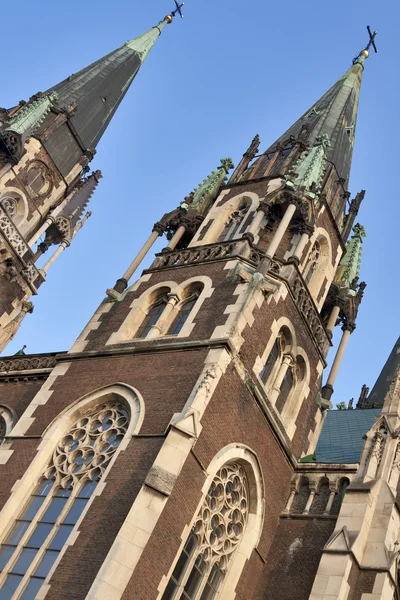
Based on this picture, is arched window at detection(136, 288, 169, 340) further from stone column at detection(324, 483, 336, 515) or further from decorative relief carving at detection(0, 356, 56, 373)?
stone column at detection(324, 483, 336, 515)

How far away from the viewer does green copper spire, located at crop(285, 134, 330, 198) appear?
73.4 feet

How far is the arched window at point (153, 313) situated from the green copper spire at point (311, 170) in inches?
190

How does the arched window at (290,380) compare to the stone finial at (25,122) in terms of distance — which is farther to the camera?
the stone finial at (25,122)

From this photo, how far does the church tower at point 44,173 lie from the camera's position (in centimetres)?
2930

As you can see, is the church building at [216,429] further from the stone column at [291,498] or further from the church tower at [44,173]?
the church tower at [44,173]

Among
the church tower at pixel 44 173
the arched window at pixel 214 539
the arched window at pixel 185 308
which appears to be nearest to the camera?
the arched window at pixel 214 539

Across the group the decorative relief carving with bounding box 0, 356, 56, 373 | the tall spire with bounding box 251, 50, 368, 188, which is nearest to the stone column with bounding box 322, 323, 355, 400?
the tall spire with bounding box 251, 50, 368, 188

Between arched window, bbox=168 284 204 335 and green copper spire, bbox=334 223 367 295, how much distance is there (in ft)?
19.0

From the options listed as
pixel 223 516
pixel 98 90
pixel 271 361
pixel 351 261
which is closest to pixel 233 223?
pixel 351 261

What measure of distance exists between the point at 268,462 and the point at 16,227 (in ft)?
50.4

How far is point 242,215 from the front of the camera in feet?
75.2

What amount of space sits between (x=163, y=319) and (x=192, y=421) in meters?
4.16

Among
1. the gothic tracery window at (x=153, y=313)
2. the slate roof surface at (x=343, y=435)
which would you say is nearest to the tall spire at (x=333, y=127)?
the gothic tracery window at (x=153, y=313)

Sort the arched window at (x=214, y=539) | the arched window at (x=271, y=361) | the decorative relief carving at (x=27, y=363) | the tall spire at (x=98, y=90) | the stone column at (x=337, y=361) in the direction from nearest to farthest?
the arched window at (x=214, y=539), the arched window at (x=271, y=361), the decorative relief carving at (x=27, y=363), the stone column at (x=337, y=361), the tall spire at (x=98, y=90)
